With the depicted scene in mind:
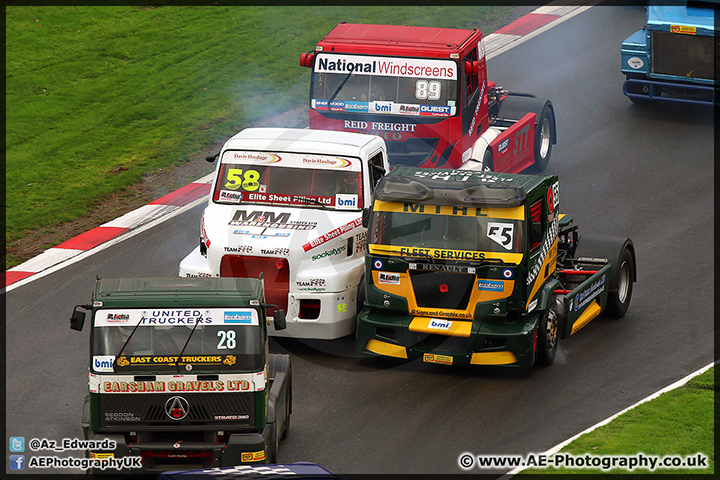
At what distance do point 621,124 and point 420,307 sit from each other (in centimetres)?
1036

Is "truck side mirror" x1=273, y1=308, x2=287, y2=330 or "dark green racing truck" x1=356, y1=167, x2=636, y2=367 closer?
"truck side mirror" x1=273, y1=308, x2=287, y2=330

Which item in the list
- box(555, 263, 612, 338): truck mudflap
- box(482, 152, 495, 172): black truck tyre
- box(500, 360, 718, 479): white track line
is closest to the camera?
box(500, 360, 718, 479): white track line

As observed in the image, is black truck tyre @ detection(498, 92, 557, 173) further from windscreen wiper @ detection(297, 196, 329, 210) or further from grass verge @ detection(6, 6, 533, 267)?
windscreen wiper @ detection(297, 196, 329, 210)

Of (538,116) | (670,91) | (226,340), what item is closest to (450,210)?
(226,340)

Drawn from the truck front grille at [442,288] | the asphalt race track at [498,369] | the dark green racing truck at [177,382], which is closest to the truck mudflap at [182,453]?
the dark green racing truck at [177,382]

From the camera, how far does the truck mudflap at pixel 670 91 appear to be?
22.3 m

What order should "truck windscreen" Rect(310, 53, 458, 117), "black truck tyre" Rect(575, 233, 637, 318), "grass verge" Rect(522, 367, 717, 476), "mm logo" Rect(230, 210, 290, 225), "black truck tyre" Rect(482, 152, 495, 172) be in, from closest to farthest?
"grass verge" Rect(522, 367, 717, 476) → "mm logo" Rect(230, 210, 290, 225) → "black truck tyre" Rect(575, 233, 637, 318) → "truck windscreen" Rect(310, 53, 458, 117) → "black truck tyre" Rect(482, 152, 495, 172)

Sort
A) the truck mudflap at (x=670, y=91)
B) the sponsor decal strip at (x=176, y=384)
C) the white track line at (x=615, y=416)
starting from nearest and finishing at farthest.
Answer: the sponsor decal strip at (x=176, y=384)
the white track line at (x=615, y=416)
the truck mudflap at (x=670, y=91)

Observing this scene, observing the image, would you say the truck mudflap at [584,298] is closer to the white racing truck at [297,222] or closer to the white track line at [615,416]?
the white track line at [615,416]

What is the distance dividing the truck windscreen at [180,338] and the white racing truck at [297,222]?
3226mm

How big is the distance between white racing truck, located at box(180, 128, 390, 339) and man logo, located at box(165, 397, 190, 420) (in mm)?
3397

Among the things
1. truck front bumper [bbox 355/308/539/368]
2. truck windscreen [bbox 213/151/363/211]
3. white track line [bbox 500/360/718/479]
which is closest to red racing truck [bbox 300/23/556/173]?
truck windscreen [bbox 213/151/363/211]

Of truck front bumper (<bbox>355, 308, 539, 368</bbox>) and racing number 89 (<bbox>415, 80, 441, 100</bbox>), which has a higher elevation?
racing number 89 (<bbox>415, 80, 441, 100</bbox>)

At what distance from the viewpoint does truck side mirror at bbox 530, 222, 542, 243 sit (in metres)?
14.2
